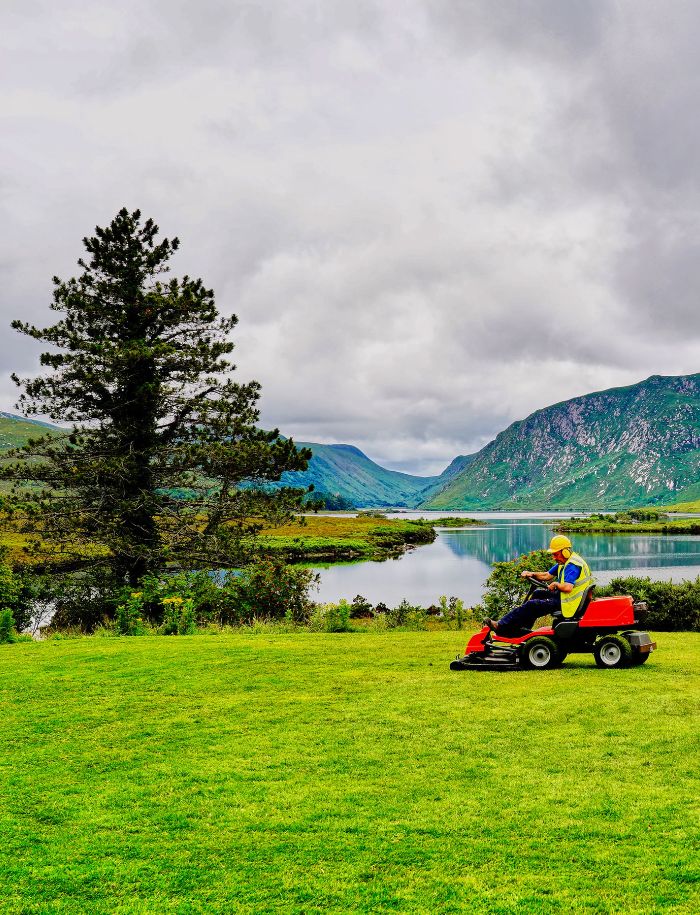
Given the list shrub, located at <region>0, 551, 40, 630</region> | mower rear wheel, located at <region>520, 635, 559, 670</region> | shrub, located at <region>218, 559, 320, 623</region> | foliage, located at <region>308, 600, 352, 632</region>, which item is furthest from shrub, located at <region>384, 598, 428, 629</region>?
shrub, located at <region>0, 551, 40, 630</region>

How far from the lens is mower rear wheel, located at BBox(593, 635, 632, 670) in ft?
36.5

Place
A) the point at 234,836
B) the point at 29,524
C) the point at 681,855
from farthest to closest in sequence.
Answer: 1. the point at 29,524
2. the point at 234,836
3. the point at 681,855

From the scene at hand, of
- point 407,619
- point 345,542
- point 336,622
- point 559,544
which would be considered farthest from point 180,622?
point 345,542

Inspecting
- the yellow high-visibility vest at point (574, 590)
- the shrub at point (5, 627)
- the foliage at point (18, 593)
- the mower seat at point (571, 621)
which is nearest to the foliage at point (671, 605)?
the mower seat at point (571, 621)

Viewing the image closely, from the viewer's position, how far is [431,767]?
668 centimetres

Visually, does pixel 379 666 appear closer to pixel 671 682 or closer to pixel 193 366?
pixel 671 682

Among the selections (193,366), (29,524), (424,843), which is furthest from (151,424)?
(424,843)

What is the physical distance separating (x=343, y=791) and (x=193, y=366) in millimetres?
22426

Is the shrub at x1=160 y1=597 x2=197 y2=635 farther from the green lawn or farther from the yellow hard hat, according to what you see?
the yellow hard hat

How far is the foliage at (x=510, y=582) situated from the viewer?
22500 mm

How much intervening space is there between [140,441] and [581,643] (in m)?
20.1

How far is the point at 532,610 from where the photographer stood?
38.0 feet

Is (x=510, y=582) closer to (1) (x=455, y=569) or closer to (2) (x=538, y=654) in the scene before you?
(2) (x=538, y=654)

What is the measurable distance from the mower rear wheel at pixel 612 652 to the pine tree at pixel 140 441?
16.3m
